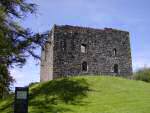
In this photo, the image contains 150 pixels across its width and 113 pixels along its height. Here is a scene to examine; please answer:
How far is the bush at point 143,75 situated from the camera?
4388cm

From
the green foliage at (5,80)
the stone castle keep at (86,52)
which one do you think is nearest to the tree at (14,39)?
the green foliage at (5,80)

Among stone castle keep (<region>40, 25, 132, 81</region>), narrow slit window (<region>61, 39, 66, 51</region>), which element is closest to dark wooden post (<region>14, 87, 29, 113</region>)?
stone castle keep (<region>40, 25, 132, 81</region>)

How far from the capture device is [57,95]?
91.7 ft

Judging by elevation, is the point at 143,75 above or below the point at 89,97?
above

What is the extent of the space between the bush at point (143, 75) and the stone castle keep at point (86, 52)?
3.34m

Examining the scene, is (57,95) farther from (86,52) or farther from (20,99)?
(20,99)

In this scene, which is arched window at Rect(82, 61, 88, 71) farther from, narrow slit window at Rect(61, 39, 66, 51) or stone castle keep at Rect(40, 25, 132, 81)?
narrow slit window at Rect(61, 39, 66, 51)

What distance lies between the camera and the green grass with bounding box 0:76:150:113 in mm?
21891

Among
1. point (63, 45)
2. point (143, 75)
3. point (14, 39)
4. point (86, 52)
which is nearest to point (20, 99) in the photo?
point (14, 39)

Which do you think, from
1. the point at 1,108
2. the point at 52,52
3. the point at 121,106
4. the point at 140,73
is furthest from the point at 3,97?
the point at 140,73

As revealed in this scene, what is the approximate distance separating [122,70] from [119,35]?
3843 mm

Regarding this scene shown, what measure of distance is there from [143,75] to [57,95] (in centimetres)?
1919

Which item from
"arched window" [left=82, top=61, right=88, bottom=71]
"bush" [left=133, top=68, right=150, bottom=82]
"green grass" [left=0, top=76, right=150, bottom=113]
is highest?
"arched window" [left=82, top=61, right=88, bottom=71]

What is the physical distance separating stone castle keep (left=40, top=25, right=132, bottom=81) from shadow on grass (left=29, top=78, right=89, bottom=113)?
520 cm
